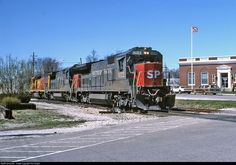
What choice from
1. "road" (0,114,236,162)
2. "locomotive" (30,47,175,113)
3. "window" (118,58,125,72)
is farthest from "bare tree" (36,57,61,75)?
"road" (0,114,236,162)

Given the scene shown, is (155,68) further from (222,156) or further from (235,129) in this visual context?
(222,156)

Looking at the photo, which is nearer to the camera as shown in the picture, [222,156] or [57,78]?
[222,156]

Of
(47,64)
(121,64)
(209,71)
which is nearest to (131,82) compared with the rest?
(121,64)

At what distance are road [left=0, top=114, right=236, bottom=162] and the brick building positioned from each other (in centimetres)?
8096

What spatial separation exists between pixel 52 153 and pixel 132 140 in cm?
327

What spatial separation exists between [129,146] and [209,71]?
88726 millimetres

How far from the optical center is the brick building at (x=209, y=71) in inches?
3767

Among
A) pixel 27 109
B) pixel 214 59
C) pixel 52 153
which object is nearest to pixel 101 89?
pixel 27 109

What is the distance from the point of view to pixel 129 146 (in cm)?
1255

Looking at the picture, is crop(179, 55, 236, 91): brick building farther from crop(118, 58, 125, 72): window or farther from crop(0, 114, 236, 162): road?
crop(0, 114, 236, 162): road

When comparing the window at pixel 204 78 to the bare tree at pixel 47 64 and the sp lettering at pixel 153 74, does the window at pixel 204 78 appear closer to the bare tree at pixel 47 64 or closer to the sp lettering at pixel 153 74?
the bare tree at pixel 47 64

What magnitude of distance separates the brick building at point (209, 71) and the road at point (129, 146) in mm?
80964

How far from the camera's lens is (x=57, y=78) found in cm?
5009

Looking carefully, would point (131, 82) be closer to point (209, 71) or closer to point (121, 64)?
point (121, 64)
